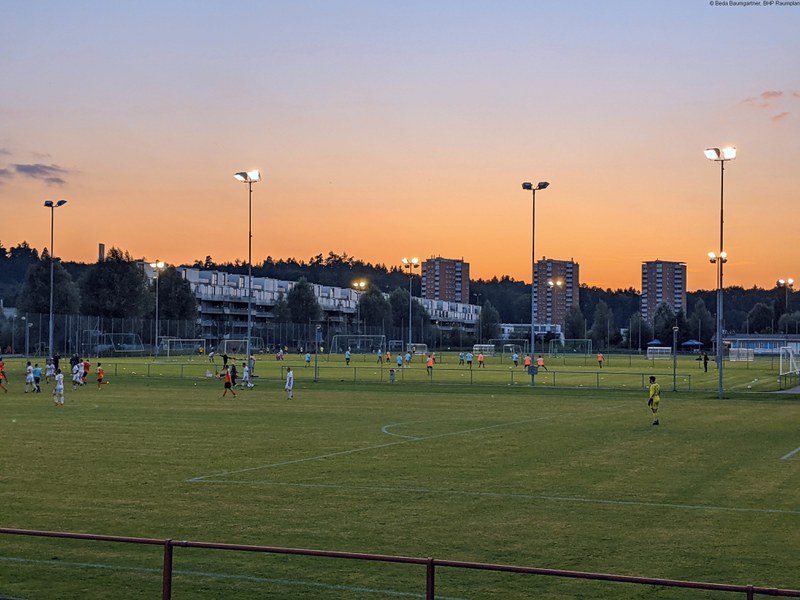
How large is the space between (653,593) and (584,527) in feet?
13.0

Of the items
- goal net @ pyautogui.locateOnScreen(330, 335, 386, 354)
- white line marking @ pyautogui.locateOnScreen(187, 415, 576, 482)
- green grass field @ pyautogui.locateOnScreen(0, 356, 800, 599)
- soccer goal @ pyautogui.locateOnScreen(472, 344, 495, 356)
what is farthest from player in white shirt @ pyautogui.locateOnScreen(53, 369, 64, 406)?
goal net @ pyautogui.locateOnScreen(330, 335, 386, 354)

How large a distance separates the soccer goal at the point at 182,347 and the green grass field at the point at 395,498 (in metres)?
87.1

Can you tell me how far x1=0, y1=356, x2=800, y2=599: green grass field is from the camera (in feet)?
42.8

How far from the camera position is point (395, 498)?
18.9 meters

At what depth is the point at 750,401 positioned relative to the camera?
48500 millimetres

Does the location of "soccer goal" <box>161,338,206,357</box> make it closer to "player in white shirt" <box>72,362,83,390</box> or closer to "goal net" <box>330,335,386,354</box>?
"goal net" <box>330,335,386,354</box>

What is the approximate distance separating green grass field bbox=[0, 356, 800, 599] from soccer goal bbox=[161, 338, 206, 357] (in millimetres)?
87121

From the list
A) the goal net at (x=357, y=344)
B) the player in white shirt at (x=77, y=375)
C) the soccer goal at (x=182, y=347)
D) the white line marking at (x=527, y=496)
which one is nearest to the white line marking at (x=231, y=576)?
the white line marking at (x=527, y=496)

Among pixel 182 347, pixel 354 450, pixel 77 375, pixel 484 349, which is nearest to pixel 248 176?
pixel 77 375

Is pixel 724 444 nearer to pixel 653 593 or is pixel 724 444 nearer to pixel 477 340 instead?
pixel 653 593

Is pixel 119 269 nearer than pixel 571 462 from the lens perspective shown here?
No

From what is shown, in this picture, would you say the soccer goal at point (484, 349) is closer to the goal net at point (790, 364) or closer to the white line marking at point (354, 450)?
the goal net at point (790, 364)

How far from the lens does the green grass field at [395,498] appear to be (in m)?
13.1

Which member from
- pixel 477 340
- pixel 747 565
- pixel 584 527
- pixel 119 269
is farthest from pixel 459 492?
pixel 477 340
